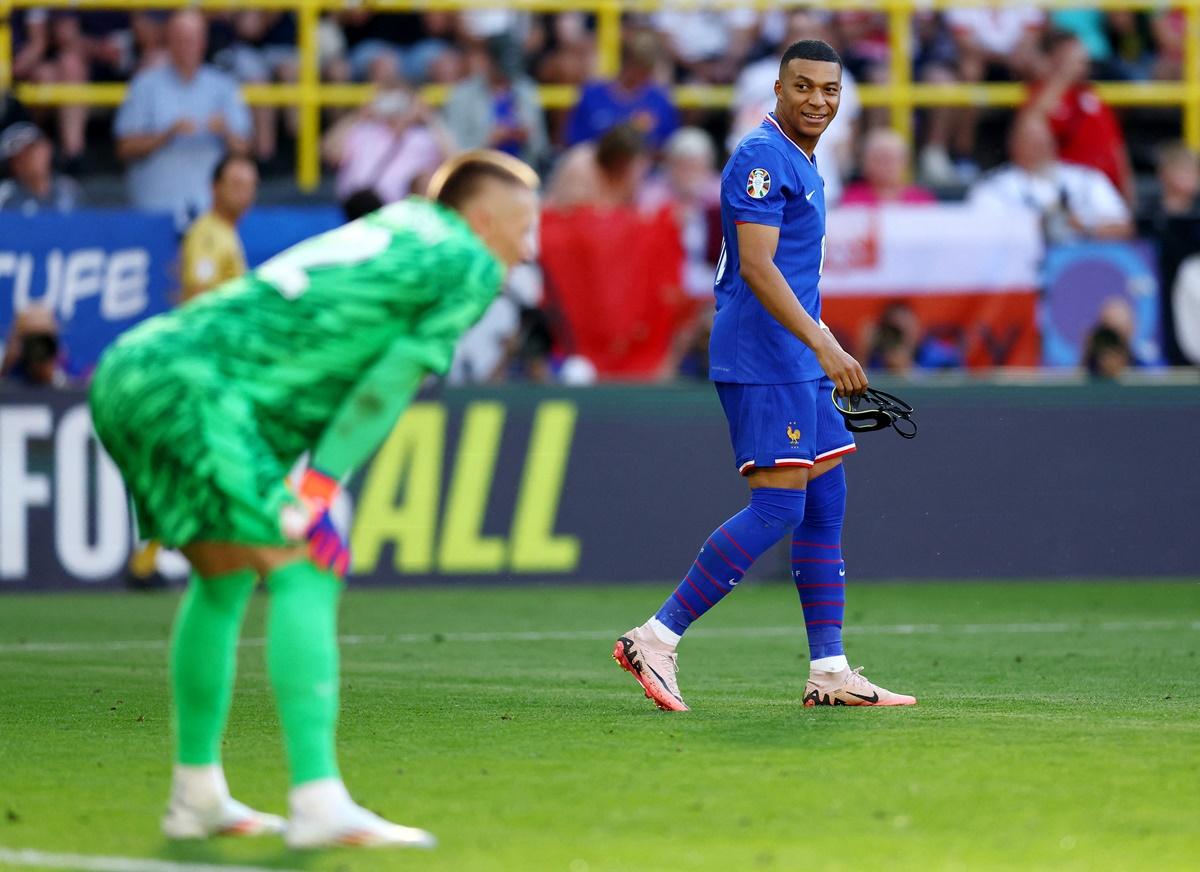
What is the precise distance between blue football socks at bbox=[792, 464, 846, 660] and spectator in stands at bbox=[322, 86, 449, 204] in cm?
824

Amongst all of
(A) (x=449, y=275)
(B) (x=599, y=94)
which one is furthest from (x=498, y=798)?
(B) (x=599, y=94)

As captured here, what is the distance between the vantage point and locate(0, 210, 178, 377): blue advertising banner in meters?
14.8

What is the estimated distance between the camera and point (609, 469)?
14172 mm

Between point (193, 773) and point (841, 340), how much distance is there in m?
10.7

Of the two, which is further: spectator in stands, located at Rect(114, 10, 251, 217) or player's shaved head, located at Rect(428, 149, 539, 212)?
spectator in stands, located at Rect(114, 10, 251, 217)

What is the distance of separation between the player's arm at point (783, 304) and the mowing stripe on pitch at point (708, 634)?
3619mm

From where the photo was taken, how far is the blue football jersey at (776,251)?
7730 millimetres

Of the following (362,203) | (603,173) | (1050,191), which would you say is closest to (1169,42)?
(1050,191)

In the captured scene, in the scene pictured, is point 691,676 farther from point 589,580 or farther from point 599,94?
point 599,94

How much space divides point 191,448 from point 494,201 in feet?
3.17

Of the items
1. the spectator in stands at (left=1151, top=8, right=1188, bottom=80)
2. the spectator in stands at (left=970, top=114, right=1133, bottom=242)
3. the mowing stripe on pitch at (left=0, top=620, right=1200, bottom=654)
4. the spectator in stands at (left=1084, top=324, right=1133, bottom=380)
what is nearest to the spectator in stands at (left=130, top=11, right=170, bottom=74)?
the spectator in stands at (left=970, top=114, right=1133, bottom=242)

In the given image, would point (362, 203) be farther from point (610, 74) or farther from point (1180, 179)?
point (1180, 179)

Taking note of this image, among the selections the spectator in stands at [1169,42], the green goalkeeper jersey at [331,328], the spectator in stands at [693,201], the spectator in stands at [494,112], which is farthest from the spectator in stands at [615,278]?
the green goalkeeper jersey at [331,328]

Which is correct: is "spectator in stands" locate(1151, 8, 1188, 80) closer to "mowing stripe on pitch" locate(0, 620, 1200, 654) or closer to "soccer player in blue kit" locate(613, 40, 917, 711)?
"mowing stripe on pitch" locate(0, 620, 1200, 654)
